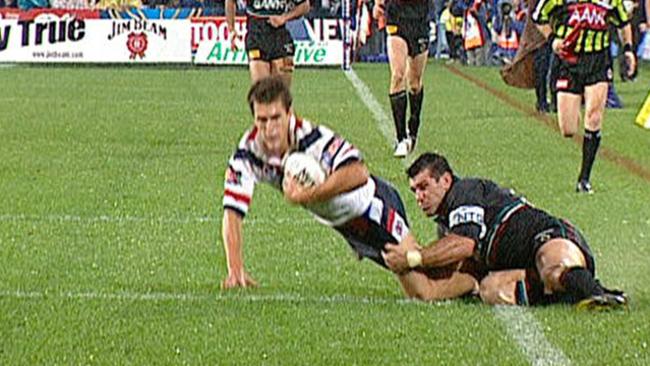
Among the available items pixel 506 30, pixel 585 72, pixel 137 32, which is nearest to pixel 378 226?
pixel 585 72

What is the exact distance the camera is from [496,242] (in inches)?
334

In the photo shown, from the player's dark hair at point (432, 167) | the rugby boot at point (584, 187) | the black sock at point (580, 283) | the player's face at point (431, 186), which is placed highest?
the player's dark hair at point (432, 167)

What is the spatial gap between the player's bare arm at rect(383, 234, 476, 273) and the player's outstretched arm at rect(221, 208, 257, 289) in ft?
2.46

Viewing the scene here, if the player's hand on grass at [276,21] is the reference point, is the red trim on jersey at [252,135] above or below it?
above

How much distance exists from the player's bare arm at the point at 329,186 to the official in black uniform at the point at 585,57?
17.9 feet

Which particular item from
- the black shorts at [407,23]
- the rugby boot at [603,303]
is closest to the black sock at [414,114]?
the black shorts at [407,23]

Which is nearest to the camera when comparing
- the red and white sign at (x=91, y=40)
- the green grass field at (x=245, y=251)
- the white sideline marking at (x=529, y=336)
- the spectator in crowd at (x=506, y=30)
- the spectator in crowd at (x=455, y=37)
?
the white sideline marking at (x=529, y=336)

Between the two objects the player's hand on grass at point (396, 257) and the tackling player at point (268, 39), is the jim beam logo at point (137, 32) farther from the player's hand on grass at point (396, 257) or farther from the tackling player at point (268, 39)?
the player's hand on grass at point (396, 257)

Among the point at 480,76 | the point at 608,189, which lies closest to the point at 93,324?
the point at 608,189

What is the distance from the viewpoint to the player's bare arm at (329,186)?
26.0 feet

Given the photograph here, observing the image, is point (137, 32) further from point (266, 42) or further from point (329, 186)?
point (329, 186)

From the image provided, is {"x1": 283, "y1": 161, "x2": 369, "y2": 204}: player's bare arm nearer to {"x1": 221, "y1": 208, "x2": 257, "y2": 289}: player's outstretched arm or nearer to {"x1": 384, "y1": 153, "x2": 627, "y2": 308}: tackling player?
{"x1": 384, "y1": 153, "x2": 627, "y2": 308}: tackling player

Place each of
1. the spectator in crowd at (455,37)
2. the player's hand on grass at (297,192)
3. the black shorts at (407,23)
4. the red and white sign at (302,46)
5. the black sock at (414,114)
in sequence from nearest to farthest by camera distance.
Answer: the player's hand on grass at (297,192) → the black shorts at (407,23) → the black sock at (414,114) → the red and white sign at (302,46) → the spectator in crowd at (455,37)

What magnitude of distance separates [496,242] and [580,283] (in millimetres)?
544
